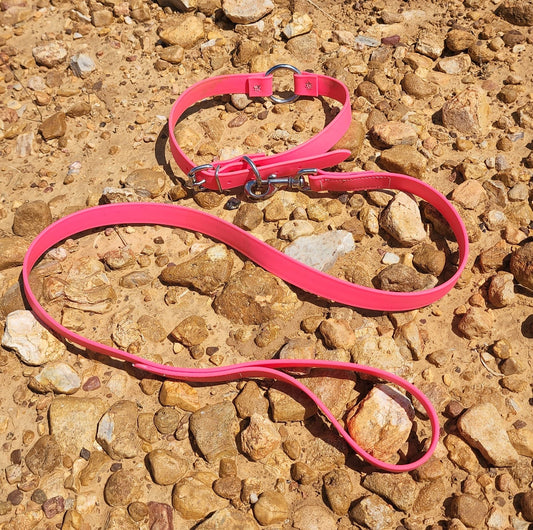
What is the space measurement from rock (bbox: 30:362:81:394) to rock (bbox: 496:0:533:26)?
5.76 meters

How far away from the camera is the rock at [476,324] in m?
4.23

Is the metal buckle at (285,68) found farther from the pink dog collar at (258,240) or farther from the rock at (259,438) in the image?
the rock at (259,438)

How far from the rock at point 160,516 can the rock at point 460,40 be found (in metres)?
5.26

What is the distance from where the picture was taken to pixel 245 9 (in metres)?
6.36

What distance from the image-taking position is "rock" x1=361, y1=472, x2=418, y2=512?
3.62 meters

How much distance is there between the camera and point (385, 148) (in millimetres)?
5418

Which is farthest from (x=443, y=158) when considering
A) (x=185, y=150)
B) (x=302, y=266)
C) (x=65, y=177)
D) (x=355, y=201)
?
(x=65, y=177)

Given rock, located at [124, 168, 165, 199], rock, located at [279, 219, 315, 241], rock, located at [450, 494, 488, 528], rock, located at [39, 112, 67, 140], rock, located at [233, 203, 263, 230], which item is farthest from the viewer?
rock, located at [39, 112, 67, 140]

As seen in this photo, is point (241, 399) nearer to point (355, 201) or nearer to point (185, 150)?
point (355, 201)

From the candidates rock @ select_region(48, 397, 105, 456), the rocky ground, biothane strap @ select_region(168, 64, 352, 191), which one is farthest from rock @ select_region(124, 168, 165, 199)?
rock @ select_region(48, 397, 105, 456)

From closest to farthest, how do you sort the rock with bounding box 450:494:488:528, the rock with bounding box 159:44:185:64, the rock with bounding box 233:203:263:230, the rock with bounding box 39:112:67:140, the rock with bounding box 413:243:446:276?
the rock with bounding box 450:494:488:528 < the rock with bounding box 413:243:446:276 < the rock with bounding box 233:203:263:230 < the rock with bounding box 39:112:67:140 < the rock with bounding box 159:44:185:64

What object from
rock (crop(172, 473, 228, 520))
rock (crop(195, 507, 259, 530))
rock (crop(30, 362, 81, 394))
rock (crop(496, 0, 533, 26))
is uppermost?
rock (crop(496, 0, 533, 26))

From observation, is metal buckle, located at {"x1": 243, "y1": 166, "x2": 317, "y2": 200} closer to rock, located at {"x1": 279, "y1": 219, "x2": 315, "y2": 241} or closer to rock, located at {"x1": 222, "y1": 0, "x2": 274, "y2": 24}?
rock, located at {"x1": 279, "y1": 219, "x2": 315, "y2": 241}

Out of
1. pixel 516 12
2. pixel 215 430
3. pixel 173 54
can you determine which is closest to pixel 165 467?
pixel 215 430
